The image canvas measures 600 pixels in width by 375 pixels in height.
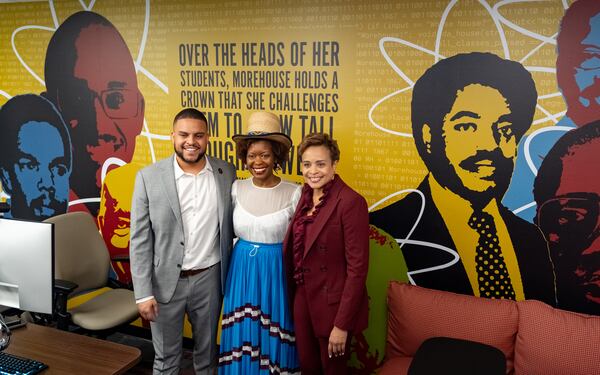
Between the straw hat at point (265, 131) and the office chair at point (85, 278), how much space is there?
1504mm

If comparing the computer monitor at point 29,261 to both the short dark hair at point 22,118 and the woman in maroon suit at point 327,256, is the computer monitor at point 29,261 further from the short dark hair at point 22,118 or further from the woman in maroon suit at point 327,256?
the short dark hair at point 22,118

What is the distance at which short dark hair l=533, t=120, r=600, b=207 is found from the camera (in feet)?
9.18

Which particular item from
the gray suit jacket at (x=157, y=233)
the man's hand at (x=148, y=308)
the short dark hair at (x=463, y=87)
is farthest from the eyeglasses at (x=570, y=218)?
the man's hand at (x=148, y=308)

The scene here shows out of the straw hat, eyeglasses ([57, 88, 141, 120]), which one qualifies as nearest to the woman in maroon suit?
the straw hat

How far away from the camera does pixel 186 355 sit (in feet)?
12.9

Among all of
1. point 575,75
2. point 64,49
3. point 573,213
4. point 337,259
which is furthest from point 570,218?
point 64,49

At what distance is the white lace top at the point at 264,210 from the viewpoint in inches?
110

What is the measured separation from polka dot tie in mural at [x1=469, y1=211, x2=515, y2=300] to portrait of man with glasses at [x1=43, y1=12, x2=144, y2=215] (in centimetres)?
253

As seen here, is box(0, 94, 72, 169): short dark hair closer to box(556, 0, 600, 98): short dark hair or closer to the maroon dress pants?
the maroon dress pants

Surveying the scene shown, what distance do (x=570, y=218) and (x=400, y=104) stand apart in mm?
1138

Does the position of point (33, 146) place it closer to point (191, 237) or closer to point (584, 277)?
point (191, 237)

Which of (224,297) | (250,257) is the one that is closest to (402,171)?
(250,257)

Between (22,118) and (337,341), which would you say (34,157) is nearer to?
(22,118)

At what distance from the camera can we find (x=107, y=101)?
4043 millimetres
